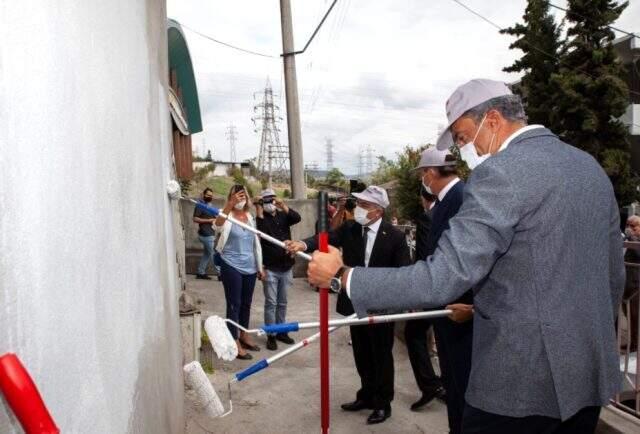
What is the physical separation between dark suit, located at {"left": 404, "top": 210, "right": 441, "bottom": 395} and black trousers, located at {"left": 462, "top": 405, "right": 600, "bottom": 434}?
8.16 ft

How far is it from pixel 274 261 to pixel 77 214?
195 inches

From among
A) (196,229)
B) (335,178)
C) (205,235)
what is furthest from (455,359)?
(335,178)

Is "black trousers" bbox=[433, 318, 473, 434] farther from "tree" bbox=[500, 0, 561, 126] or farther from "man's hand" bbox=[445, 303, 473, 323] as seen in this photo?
"tree" bbox=[500, 0, 561, 126]

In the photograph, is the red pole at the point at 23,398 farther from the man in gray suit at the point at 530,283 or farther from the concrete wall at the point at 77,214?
the man in gray suit at the point at 530,283

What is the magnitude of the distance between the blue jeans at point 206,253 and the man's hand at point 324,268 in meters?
8.33

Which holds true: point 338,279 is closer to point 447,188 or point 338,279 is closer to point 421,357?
point 447,188

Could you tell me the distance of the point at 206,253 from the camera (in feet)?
33.9

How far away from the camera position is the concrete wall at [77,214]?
0.94 metres

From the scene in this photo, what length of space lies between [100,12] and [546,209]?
1507 millimetres

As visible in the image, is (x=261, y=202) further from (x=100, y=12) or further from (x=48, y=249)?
(x=48, y=249)

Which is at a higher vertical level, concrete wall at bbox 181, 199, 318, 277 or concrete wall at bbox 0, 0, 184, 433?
concrete wall at bbox 0, 0, 184, 433

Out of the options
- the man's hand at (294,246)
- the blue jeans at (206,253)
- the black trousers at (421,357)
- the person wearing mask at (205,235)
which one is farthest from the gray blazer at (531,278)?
the blue jeans at (206,253)

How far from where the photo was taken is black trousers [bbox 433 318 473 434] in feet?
10.1

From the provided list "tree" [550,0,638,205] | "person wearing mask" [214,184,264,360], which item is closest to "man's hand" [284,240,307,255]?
"person wearing mask" [214,184,264,360]
